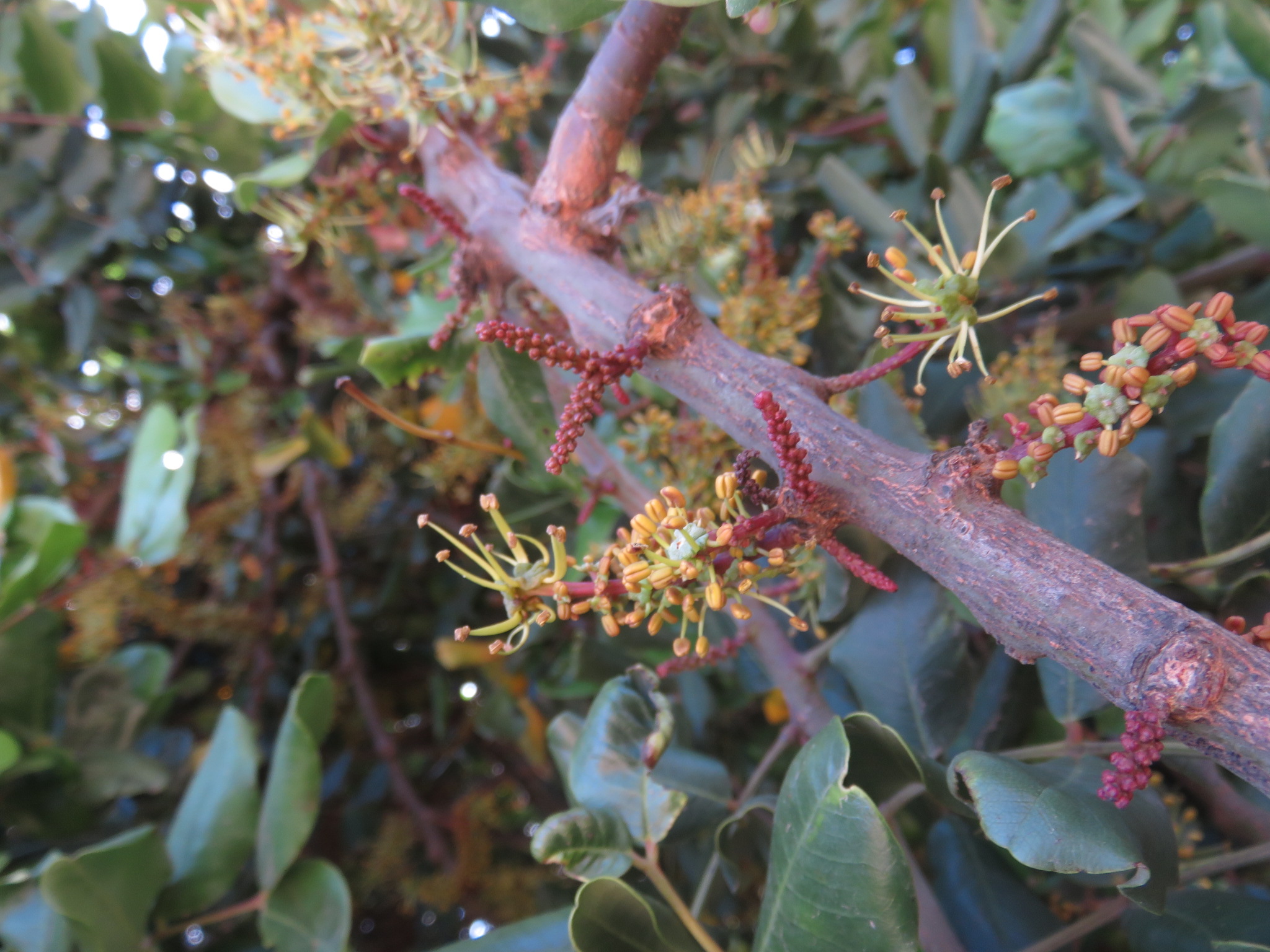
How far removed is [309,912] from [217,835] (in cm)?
15

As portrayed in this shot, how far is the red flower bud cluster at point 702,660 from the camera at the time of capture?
0.56 m

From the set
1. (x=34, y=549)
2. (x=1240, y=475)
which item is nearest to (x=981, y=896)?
(x=1240, y=475)

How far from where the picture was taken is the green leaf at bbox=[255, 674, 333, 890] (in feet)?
2.39

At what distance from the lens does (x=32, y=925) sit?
74cm

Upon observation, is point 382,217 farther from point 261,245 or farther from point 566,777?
point 566,777

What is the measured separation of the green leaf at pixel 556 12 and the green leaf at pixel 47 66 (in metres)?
0.98

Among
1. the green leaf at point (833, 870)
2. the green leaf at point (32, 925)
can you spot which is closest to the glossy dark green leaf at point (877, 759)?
the green leaf at point (833, 870)

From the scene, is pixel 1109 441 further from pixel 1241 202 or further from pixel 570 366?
pixel 1241 202

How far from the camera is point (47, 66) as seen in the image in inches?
44.1

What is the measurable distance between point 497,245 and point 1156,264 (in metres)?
0.94

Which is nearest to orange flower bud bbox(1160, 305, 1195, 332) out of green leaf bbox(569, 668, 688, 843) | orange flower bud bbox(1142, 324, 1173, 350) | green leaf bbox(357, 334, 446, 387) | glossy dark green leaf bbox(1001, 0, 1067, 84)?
orange flower bud bbox(1142, 324, 1173, 350)

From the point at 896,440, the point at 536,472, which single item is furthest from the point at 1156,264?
the point at 536,472

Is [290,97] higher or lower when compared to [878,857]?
higher

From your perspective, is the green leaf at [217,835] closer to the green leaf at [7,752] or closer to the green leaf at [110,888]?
the green leaf at [110,888]
